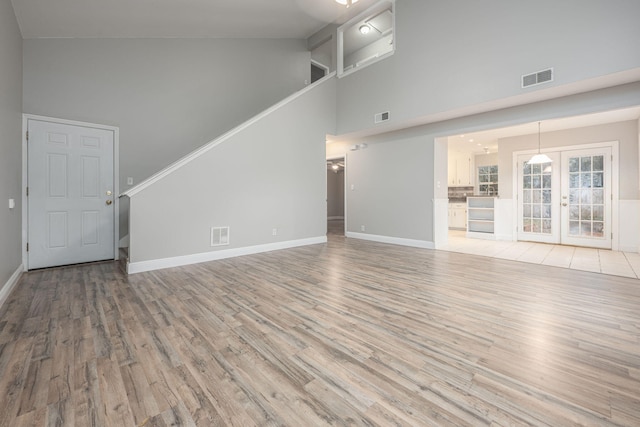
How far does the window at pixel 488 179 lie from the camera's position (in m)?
8.91

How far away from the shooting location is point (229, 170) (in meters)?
4.82

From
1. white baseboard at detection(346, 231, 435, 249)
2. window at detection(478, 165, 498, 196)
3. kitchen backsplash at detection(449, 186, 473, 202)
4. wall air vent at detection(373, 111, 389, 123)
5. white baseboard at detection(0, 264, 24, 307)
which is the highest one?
wall air vent at detection(373, 111, 389, 123)

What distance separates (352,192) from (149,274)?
493 cm

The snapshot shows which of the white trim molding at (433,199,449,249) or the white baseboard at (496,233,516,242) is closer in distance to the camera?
the white trim molding at (433,199,449,249)

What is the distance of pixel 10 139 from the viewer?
10.9 feet

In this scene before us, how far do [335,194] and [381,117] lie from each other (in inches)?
297

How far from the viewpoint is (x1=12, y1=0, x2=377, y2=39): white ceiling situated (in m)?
3.95

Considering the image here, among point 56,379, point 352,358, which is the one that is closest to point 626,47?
point 352,358

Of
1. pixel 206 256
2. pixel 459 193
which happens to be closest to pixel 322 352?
pixel 206 256

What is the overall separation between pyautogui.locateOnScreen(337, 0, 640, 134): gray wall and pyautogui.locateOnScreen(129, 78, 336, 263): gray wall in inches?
51.1

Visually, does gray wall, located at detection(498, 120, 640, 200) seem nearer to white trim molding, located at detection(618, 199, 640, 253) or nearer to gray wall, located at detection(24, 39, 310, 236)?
white trim molding, located at detection(618, 199, 640, 253)

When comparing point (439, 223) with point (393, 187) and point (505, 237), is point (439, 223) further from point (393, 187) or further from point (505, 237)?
point (505, 237)

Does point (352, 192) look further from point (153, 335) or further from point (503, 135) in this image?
point (153, 335)

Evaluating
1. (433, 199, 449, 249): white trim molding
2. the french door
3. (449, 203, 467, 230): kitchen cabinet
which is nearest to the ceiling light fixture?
(433, 199, 449, 249): white trim molding
